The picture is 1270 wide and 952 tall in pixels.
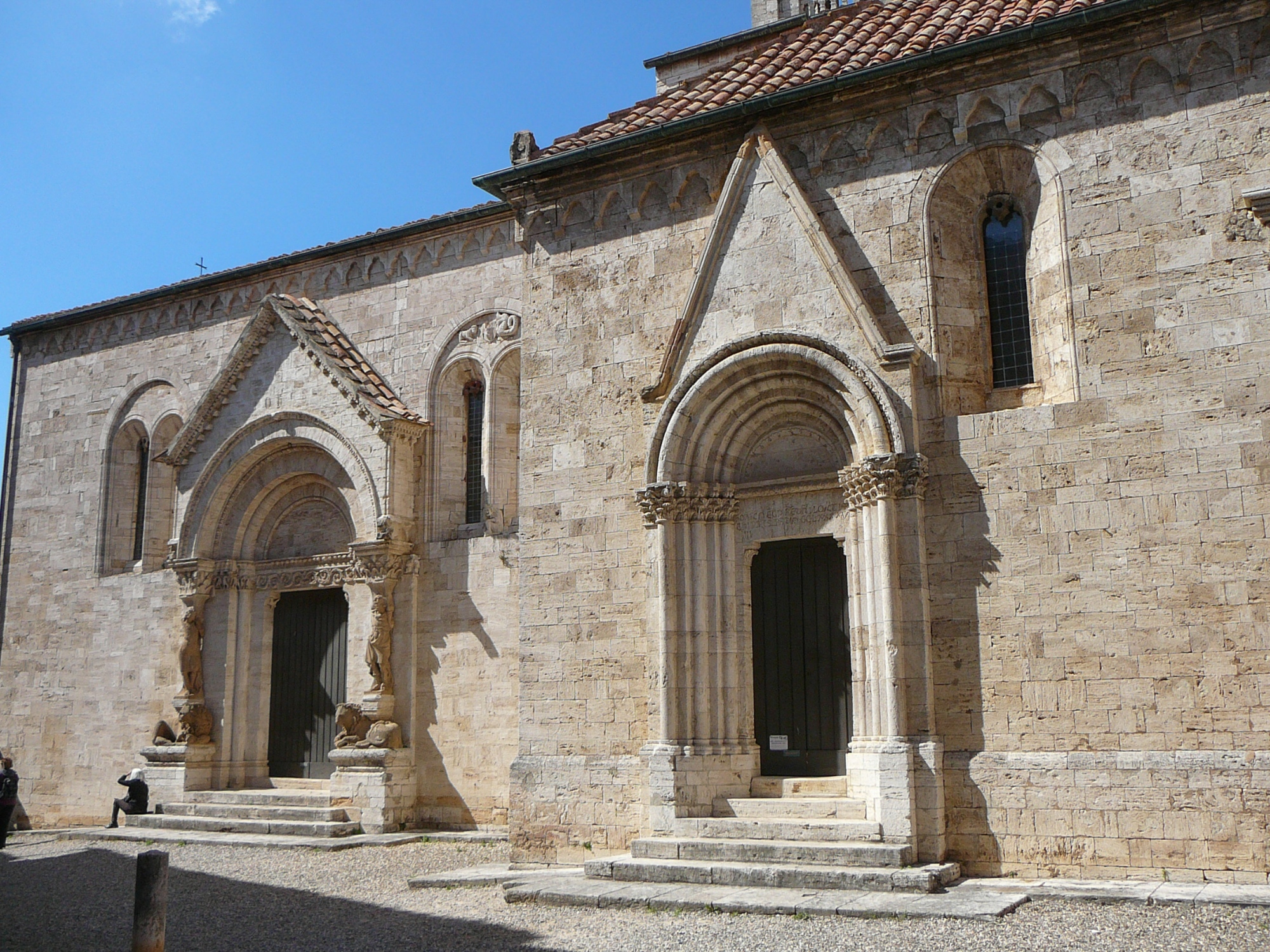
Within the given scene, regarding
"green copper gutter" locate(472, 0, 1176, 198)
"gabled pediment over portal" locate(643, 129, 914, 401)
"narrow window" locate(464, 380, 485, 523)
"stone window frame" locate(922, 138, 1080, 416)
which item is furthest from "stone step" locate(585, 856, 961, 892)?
"green copper gutter" locate(472, 0, 1176, 198)

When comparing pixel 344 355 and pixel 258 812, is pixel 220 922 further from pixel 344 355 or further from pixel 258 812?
pixel 344 355

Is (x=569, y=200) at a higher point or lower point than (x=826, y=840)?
higher

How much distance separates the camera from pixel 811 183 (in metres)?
12.2

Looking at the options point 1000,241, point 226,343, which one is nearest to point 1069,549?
point 1000,241

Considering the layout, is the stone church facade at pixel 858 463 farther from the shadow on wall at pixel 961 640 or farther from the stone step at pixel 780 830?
the stone step at pixel 780 830

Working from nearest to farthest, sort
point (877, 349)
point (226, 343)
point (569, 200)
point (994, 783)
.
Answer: point (994, 783) < point (877, 349) < point (569, 200) < point (226, 343)

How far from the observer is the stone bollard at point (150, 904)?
6980 millimetres

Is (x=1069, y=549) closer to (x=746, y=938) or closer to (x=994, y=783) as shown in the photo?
(x=994, y=783)

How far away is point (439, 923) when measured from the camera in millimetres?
9750

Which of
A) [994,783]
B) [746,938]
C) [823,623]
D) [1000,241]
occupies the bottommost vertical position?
[746,938]

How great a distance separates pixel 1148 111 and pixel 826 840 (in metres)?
7.11

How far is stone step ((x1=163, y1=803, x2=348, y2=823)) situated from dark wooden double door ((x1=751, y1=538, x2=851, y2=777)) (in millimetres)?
6498

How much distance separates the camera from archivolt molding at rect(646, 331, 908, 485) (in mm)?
11227

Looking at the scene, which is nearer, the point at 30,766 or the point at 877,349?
the point at 877,349
